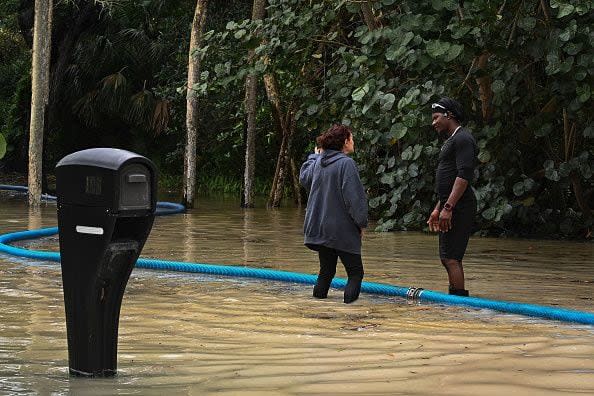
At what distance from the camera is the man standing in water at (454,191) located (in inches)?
391

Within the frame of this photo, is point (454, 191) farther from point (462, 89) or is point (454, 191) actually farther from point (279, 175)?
point (279, 175)

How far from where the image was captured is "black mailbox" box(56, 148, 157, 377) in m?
6.16

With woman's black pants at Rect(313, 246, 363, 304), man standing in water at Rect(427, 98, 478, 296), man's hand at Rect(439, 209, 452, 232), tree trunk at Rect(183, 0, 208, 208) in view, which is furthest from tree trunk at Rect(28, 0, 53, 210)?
man's hand at Rect(439, 209, 452, 232)

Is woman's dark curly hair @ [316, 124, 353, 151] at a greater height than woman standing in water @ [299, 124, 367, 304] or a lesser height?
greater

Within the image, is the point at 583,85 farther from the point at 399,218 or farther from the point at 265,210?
the point at 265,210

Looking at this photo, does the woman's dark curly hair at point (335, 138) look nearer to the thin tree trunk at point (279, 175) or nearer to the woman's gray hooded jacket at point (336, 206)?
the woman's gray hooded jacket at point (336, 206)

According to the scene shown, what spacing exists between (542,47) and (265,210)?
1092 cm

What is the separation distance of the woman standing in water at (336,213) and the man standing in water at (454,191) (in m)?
0.63

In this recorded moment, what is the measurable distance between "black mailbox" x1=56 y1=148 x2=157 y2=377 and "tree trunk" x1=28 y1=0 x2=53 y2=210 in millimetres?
16999

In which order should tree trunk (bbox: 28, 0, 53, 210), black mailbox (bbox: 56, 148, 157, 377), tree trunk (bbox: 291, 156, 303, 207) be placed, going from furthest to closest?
tree trunk (bbox: 291, 156, 303, 207)
tree trunk (bbox: 28, 0, 53, 210)
black mailbox (bbox: 56, 148, 157, 377)

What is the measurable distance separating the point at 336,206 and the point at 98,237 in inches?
163

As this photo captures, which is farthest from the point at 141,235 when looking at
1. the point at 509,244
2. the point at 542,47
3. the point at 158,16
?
the point at 158,16

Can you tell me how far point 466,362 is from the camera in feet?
23.0

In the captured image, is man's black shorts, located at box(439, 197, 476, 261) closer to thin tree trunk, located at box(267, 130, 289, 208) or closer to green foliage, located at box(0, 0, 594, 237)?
green foliage, located at box(0, 0, 594, 237)
